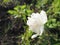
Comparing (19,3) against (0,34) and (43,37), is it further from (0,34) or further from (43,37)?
(43,37)

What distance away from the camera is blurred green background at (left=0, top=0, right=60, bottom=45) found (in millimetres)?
1411

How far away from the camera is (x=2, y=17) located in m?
2.25

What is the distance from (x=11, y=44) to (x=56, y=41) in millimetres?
693

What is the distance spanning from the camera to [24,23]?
187 cm

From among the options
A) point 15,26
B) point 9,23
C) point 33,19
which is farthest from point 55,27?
point 9,23

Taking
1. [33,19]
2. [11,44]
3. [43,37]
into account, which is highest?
[33,19]

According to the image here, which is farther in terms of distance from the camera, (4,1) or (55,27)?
(4,1)

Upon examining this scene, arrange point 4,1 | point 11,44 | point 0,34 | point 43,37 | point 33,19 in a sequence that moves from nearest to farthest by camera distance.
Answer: point 33,19 → point 43,37 → point 11,44 → point 0,34 → point 4,1

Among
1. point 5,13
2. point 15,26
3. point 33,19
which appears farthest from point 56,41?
point 5,13

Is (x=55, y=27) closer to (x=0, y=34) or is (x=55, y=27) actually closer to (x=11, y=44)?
(x=11, y=44)

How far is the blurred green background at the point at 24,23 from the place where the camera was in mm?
1411

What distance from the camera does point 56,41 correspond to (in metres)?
1.40

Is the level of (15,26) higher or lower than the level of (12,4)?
lower

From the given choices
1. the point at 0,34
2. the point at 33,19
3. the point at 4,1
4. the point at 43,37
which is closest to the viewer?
the point at 33,19
